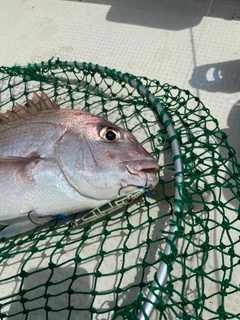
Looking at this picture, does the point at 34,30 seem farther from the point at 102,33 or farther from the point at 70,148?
the point at 70,148

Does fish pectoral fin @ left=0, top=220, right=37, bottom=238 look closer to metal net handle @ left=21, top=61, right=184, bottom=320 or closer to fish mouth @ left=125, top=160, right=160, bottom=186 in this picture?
fish mouth @ left=125, top=160, right=160, bottom=186

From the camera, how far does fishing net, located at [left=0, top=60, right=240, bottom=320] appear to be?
1.45m

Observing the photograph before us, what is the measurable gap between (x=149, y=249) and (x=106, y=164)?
1.67ft

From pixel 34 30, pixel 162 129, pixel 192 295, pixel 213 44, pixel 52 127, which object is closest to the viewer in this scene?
pixel 192 295

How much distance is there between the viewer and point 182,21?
2.69 metres

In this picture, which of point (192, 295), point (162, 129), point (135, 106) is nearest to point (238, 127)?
point (162, 129)

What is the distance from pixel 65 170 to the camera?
62.1 inches

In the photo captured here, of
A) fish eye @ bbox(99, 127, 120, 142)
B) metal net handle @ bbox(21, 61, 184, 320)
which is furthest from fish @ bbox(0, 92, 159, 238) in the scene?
metal net handle @ bbox(21, 61, 184, 320)

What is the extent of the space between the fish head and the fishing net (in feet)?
0.59

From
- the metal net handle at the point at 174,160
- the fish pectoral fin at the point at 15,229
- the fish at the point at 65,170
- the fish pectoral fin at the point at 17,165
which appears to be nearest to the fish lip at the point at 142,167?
the fish at the point at 65,170

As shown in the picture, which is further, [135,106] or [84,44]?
[84,44]

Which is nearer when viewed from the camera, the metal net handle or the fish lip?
the metal net handle

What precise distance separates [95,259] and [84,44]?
71.9 inches

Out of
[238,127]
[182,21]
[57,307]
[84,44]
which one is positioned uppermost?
[182,21]
